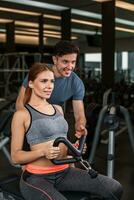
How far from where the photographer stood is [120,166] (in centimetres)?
337

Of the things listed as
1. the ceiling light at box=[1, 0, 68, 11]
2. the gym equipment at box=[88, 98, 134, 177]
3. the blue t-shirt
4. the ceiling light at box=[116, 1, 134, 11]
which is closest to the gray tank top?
the blue t-shirt

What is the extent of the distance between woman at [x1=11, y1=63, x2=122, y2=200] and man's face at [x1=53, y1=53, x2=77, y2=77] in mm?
A: 200

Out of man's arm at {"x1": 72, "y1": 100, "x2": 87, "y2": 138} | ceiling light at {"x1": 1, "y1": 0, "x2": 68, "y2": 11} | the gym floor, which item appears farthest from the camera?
ceiling light at {"x1": 1, "y1": 0, "x2": 68, "y2": 11}

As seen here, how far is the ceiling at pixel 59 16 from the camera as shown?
596 cm

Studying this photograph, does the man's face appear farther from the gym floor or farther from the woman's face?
the gym floor

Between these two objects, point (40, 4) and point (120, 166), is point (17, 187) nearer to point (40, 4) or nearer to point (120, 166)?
point (120, 166)

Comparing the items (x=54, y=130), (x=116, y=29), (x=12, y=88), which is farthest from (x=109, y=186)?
(x=12, y=88)

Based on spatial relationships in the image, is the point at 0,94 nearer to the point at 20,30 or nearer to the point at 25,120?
the point at 20,30

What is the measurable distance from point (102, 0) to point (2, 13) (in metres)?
2.45

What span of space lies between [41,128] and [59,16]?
5.96 m

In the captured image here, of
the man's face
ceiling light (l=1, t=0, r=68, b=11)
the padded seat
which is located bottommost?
the padded seat

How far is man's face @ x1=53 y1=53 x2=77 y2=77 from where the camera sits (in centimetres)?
162

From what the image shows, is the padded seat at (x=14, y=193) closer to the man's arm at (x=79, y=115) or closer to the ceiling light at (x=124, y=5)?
the man's arm at (x=79, y=115)

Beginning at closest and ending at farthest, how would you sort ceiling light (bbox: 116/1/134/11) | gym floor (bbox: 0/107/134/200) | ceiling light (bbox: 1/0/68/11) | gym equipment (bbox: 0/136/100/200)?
gym equipment (bbox: 0/136/100/200) < gym floor (bbox: 0/107/134/200) < ceiling light (bbox: 116/1/134/11) < ceiling light (bbox: 1/0/68/11)
